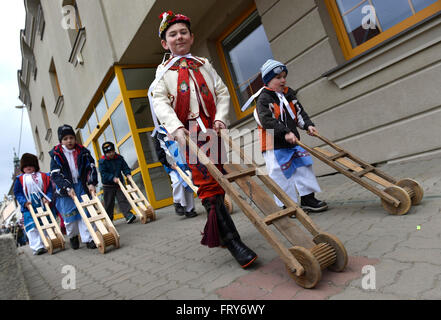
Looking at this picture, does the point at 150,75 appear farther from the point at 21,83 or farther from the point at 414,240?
the point at 21,83

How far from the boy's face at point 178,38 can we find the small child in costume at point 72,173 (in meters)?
2.75

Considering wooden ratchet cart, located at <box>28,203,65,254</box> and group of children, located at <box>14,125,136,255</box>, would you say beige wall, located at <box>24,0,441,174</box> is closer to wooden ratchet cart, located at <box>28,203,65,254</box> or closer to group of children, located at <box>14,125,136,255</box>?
group of children, located at <box>14,125,136,255</box>

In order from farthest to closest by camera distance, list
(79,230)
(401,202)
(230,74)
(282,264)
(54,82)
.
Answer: (54,82) < (230,74) < (79,230) < (401,202) < (282,264)

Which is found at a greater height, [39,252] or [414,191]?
[39,252]

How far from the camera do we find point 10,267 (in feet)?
4.21

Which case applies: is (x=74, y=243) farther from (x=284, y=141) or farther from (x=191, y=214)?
(x=284, y=141)

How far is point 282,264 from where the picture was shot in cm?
193

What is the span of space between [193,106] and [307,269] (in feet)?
4.57

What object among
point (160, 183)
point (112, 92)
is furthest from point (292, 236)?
point (112, 92)

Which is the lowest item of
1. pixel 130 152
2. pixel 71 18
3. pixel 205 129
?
pixel 205 129

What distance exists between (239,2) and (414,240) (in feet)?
17.3

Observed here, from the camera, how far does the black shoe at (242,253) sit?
196 cm

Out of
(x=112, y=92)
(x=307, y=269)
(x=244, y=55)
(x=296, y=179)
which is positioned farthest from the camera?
(x=112, y=92)
